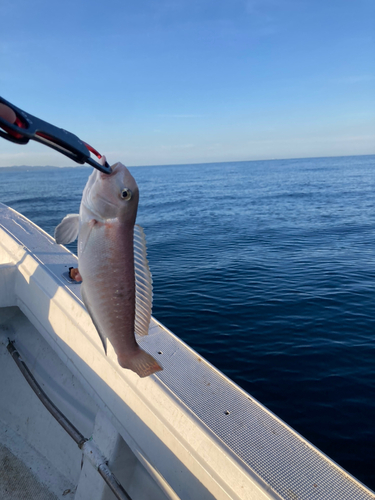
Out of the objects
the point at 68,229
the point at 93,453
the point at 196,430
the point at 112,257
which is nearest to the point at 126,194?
the point at 112,257

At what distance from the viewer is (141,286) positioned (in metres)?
2.11

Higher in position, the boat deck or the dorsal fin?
the dorsal fin

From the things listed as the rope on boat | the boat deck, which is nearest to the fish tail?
the boat deck

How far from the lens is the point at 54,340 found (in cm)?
491

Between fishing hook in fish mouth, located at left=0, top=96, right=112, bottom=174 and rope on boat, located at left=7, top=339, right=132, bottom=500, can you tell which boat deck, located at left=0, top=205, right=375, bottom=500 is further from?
fishing hook in fish mouth, located at left=0, top=96, right=112, bottom=174

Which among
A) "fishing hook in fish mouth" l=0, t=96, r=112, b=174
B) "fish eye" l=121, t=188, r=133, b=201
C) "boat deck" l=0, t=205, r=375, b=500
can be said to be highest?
"fishing hook in fish mouth" l=0, t=96, r=112, b=174

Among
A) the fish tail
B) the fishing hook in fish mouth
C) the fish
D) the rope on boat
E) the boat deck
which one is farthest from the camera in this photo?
the rope on boat

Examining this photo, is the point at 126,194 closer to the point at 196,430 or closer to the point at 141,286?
the point at 141,286

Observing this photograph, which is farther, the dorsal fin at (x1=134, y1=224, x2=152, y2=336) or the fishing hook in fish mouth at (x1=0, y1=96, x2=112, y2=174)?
the dorsal fin at (x1=134, y1=224, x2=152, y2=336)

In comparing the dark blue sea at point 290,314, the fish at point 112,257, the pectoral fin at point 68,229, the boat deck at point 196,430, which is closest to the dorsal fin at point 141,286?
the fish at point 112,257

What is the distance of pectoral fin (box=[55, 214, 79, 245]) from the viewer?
2.20 meters

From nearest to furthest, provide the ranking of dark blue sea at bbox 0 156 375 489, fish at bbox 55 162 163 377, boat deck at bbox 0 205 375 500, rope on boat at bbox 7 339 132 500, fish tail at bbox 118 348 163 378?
fish at bbox 55 162 163 377, fish tail at bbox 118 348 163 378, boat deck at bbox 0 205 375 500, rope on boat at bbox 7 339 132 500, dark blue sea at bbox 0 156 375 489

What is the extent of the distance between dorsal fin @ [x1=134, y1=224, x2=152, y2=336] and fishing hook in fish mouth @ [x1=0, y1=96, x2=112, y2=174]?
1.84 feet

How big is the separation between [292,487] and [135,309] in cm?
191
